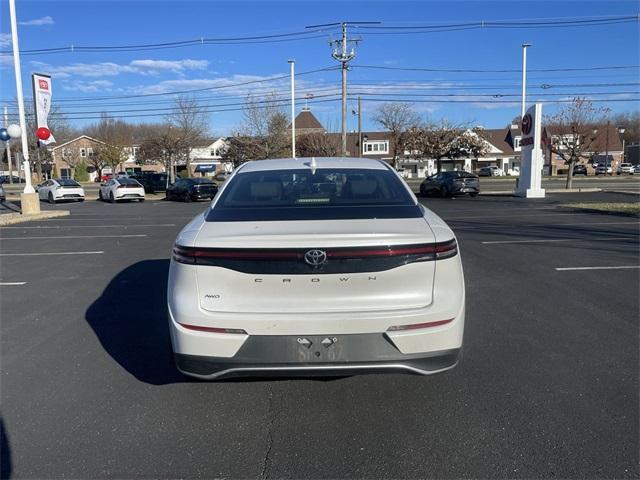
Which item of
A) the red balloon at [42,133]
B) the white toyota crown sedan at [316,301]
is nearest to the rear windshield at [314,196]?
Result: the white toyota crown sedan at [316,301]

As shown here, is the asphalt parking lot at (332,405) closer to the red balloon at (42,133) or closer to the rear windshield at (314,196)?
the rear windshield at (314,196)

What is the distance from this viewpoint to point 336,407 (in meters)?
3.45

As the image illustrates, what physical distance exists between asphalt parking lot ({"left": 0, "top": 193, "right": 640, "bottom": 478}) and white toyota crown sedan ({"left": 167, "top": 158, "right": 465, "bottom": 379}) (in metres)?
0.44

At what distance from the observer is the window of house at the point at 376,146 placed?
7369cm

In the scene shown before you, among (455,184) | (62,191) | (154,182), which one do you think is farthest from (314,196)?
(154,182)

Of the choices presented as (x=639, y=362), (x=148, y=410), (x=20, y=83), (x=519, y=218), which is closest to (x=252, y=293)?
(x=148, y=410)

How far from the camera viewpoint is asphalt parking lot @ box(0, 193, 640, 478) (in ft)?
9.27

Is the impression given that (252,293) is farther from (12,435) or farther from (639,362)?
(639,362)

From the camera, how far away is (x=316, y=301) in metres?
2.99

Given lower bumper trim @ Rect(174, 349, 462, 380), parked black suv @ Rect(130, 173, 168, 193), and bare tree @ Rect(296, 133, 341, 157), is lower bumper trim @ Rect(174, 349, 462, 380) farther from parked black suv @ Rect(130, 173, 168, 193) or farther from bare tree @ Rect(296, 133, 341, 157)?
bare tree @ Rect(296, 133, 341, 157)

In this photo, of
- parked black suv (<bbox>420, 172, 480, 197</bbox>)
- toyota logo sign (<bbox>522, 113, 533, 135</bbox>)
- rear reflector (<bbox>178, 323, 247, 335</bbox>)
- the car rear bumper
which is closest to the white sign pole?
toyota logo sign (<bbox>522, 113, 533, 135</bbox>)

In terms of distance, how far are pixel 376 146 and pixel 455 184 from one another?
4726 cm

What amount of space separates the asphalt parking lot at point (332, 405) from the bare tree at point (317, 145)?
4439 cm

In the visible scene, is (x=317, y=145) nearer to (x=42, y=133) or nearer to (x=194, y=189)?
(x=194, y=189)
